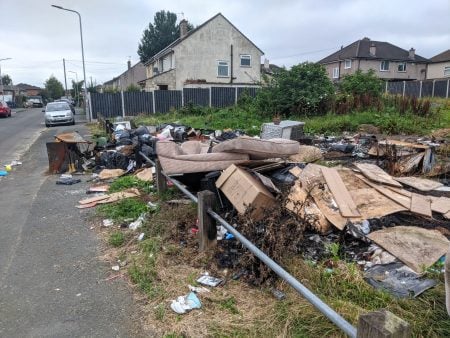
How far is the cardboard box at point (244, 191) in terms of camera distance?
4.08m

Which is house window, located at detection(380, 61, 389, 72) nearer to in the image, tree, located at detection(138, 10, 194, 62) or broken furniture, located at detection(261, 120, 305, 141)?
tree, located at detection(138, 10, 194, 62)

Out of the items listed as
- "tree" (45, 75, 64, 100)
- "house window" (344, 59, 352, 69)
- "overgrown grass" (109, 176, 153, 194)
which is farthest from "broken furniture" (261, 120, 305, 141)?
"tree" (45, 75, 64, 100)

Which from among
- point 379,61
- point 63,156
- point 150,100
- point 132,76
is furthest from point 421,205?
point 132,76

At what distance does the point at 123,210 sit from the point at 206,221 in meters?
2.30

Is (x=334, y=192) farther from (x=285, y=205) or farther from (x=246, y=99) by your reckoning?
(x=246, y=99)

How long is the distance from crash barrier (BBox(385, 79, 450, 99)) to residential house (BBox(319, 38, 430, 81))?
51.7 ft

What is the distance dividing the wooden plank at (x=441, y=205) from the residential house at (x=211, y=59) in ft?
90.3

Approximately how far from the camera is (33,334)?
283cm

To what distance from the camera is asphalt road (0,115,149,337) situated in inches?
115

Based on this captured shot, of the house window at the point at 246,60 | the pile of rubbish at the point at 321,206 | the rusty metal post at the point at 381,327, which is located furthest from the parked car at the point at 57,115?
the rusty metal post at the point at 381,327

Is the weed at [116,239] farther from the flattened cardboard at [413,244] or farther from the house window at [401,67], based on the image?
the house window at [401,67]

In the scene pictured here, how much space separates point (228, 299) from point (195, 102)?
72.4 ft

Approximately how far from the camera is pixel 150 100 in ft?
79.4

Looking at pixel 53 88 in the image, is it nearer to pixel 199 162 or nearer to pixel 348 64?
pixel 348 64
